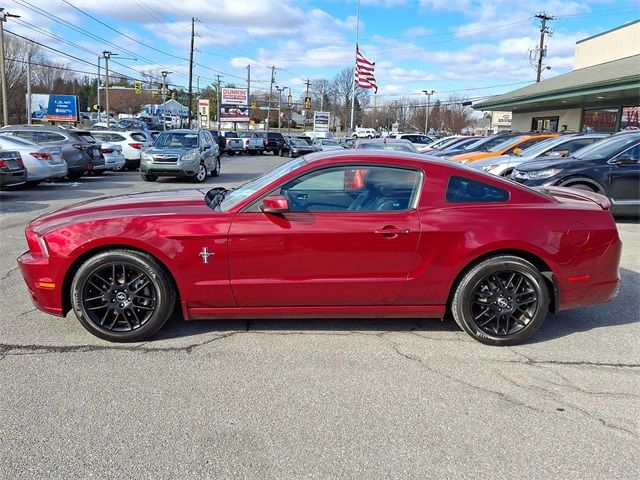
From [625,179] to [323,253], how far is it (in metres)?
7.73

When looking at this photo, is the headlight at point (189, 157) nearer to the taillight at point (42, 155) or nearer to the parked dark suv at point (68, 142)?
the parked dark suv at point (68, 142)

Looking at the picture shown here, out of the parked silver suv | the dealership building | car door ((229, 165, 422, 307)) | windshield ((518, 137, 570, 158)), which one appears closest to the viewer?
car door ((229, 165, 422, 307))

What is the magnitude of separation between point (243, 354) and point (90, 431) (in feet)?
4.04

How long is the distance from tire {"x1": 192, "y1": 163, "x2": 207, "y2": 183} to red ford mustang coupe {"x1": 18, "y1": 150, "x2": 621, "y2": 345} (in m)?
12.9

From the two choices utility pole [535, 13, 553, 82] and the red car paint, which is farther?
utility pole [535, 13, 553, 82]

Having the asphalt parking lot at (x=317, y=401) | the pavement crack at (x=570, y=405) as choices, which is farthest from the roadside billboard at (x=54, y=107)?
the pavement crack at (x=570, y=405)

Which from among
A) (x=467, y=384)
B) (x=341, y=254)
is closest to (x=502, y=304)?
(x=467, y=384)

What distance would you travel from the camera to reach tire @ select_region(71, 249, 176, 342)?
12.8 feet

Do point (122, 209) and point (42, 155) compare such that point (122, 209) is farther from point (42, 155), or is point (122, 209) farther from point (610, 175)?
point (42, 155)

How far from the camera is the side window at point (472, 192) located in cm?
409

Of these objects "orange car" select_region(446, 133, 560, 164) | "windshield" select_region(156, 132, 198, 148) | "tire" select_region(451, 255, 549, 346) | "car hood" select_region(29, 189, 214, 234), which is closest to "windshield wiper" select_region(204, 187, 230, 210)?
"car hood" select_region(29, 189, 214, 234)

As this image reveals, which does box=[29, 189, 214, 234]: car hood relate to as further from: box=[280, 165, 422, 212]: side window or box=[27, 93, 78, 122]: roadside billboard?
box=[27, 93, 78, 122]: roadside billboard

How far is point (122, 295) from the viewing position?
3.97 meters

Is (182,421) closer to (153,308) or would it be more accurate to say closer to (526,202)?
(153,308)
